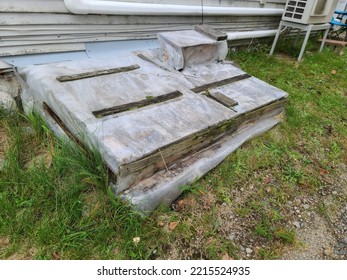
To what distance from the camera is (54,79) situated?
8.77ft

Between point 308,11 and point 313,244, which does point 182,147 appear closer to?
point 313,244

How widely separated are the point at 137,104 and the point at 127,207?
954mm

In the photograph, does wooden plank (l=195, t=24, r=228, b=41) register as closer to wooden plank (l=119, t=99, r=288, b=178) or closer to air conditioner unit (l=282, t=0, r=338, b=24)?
wooden plank (l=119, t=99, r=288, b=178)

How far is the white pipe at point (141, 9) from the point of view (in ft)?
9.86

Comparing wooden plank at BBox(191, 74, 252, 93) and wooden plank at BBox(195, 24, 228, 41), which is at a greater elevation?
wooden plank at BBox(195, 24, 228, 41)

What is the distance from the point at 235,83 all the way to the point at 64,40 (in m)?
2.02

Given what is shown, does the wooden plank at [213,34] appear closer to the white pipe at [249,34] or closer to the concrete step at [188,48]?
the concrete step at [188,48]

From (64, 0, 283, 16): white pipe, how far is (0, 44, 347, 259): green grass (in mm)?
1260

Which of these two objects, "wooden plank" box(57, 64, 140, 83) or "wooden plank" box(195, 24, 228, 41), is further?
"wooden plank" box(195, 24, 228, 41)

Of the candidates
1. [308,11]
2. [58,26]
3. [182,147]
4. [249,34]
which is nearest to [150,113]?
[182,147]

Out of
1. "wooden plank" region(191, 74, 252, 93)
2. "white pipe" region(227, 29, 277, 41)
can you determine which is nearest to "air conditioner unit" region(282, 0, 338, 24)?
"white pipe" region(227, 29, 277, 41)

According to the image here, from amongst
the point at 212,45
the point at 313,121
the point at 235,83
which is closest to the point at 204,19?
the point at 212,45

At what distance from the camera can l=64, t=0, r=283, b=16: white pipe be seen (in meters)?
3.00

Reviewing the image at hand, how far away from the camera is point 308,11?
5152mm
